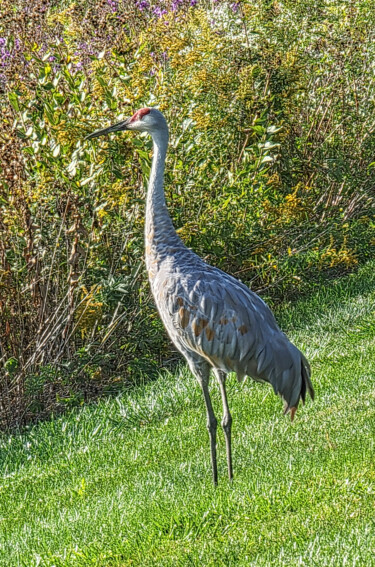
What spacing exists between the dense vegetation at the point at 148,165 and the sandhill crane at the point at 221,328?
2145mm

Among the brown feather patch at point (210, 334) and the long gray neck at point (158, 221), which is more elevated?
the long gray neck at point (158, 221)

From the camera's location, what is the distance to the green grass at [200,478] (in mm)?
4320

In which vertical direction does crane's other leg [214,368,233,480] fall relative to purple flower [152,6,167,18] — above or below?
below

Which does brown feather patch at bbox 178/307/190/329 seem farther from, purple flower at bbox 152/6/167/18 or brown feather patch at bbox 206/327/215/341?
purple flower at bbox 152/6/167/18

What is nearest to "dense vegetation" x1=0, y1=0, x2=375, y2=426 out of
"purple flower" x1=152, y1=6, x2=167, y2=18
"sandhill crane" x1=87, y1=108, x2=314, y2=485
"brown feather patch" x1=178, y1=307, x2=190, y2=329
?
"purple flower" x1=152, y1=6, x2=167, y2=18

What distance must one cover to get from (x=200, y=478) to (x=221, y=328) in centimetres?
96

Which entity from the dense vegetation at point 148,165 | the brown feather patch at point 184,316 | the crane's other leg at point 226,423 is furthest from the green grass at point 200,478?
the brown feather patch at point 184,316

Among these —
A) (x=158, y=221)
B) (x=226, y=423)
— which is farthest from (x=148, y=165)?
(x=226, y=423)

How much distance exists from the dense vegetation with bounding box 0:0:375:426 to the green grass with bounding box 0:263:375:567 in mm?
723

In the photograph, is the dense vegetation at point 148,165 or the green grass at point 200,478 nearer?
the green grass at point 200,478

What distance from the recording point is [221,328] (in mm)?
5312

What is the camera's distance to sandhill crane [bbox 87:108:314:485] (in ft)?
17.4

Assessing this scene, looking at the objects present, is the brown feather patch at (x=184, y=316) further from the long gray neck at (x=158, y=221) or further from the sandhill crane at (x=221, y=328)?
the long gray neck at (x=158, y=221)

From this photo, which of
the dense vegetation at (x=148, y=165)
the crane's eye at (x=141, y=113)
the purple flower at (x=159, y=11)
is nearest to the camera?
the crane's eye at (x=141, y=113)
